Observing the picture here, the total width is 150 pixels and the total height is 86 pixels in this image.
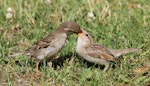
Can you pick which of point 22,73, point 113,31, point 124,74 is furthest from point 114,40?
point 22,73

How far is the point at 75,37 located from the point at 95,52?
4.43ft

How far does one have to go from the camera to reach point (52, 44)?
8078 mm

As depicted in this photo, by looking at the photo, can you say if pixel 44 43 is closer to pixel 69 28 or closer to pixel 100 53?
pixel 69 28

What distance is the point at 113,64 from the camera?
827 centimetres

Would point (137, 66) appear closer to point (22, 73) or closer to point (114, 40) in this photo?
point (114, 40)

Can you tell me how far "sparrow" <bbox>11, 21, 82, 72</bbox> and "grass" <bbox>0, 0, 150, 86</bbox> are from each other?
0.16 m

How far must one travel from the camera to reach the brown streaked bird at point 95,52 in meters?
8.21

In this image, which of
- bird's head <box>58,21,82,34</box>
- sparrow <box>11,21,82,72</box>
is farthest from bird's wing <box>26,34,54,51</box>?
bird's head <box>58,21,82,34</box>

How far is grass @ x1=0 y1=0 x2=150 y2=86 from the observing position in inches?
303

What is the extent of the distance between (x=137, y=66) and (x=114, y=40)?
3.18 feet

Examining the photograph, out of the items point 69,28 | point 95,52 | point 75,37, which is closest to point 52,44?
point 69,28

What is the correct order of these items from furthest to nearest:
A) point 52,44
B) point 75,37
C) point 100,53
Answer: point 75,37 < point 100,53 < point 52,44

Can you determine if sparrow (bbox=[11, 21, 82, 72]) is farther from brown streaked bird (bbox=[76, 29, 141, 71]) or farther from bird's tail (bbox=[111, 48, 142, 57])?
bird's tail (bbox=[111, 48, 142, 57])

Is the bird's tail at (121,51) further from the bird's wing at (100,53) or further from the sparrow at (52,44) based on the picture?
the sparrow at (52,44)
